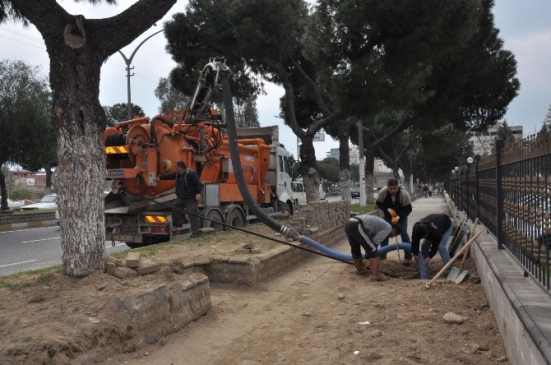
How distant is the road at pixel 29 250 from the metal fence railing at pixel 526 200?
7953 mm

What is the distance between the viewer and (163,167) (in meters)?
10.1

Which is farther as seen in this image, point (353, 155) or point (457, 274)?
point (353, 155)

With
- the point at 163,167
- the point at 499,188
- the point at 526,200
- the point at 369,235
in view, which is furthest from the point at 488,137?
the point at 526,200

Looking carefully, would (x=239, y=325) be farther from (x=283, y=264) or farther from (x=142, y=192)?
(x=142, y=192)

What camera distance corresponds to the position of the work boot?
296 inches

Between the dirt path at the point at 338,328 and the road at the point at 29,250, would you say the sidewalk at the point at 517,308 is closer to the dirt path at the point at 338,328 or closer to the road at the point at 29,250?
the dirt path at the point at 338,328

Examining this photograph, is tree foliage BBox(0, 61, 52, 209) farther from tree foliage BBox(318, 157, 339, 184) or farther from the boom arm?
tree foliage BBox(318, 157, 339, 184)

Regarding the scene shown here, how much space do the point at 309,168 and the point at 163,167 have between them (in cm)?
899

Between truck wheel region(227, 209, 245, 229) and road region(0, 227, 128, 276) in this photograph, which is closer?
road region(0, 227, 128, 276)

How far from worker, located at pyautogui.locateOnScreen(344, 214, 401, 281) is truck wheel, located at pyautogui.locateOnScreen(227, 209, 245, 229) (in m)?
4.82

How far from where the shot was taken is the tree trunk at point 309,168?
18312mm

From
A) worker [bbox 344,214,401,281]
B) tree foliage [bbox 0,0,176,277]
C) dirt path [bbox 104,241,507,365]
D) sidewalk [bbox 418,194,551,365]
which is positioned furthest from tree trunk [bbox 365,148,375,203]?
tree foliage [bbox 0,0,176,277]

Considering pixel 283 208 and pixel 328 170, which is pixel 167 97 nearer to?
pixel 283 208

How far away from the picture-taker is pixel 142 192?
1014cm
